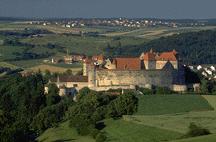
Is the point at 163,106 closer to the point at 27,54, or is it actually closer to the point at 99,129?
the point at 99,129

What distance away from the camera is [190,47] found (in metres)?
145

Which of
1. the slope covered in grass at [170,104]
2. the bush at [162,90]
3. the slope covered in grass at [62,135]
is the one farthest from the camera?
the bush at [162,90]

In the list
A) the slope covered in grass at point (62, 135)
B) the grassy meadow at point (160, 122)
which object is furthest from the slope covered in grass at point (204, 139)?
the slope covered in grass at point (62, 135)

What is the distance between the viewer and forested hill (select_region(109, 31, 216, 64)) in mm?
132000

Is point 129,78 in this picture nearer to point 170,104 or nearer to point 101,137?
point 170,104

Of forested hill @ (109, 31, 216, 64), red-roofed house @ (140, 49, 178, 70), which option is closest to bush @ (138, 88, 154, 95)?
red-roofed house @ (140, 49, 178, 70)

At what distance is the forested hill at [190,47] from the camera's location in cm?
13200

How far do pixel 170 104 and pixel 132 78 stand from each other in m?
15.7

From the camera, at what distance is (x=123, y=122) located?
2272 inches

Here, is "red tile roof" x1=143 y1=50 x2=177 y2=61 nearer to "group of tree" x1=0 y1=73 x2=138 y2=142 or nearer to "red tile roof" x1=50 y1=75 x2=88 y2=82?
"red tile roof" x1=50 y1=75 x2=88 y2=82

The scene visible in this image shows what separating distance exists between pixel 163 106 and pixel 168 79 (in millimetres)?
17296

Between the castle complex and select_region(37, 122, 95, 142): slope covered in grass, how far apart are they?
2032 centimetres

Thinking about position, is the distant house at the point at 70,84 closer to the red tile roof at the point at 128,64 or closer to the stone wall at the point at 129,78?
the stone wall at the point at 129,78

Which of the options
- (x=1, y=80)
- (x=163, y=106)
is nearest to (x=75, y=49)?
(x=1, y=80)
